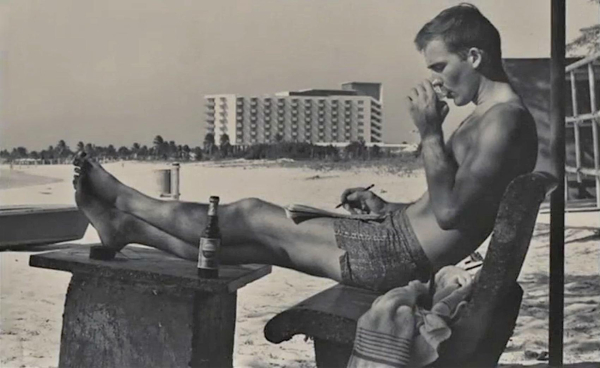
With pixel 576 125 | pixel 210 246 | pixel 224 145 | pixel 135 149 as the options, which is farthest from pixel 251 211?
pixel 576 125

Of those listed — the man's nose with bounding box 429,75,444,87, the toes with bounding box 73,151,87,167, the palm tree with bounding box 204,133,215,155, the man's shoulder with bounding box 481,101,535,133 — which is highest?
the man's nose with bounding box 429,75,444,87

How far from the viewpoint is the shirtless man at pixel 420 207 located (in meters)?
3.00

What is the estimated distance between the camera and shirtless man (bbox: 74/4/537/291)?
300 centimetres

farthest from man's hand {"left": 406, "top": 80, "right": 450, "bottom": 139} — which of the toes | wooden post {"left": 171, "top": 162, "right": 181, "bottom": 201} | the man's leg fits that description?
the toes

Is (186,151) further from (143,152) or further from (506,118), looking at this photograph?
(506,118)

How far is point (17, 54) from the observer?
3453mm

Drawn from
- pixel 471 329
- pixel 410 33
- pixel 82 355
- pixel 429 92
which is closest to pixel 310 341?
pixel 471 329

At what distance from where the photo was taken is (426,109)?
123 inches

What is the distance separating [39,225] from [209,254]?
891 mm

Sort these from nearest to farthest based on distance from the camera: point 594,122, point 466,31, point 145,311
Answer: point 145,311 → point 466,31 → point 594,122

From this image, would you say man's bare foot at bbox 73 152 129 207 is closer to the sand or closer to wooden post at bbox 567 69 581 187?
the sand

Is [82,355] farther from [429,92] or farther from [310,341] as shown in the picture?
[429,92]

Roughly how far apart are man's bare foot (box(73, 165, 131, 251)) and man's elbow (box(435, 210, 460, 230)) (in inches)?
49.9

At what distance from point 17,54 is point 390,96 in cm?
164
